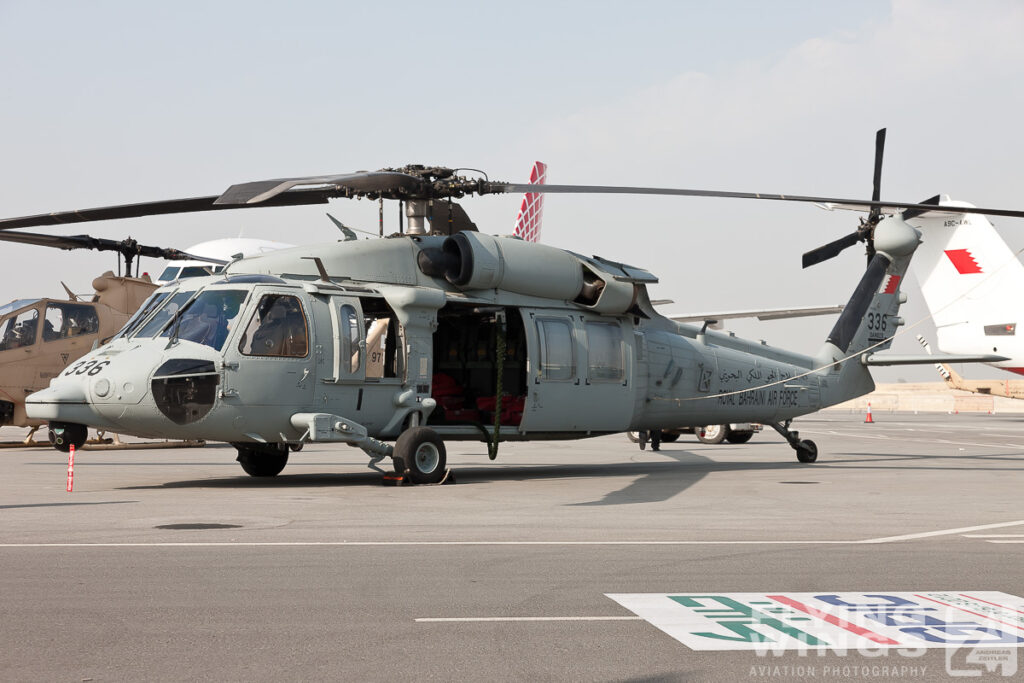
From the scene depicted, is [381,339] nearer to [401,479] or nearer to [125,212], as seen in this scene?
[401,479]

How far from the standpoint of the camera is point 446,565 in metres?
8.69

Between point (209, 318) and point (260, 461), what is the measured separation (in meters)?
3.73

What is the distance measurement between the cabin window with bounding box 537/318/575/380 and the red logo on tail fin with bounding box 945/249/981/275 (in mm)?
41431

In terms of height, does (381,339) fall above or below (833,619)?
above

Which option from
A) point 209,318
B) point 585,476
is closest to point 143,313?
point 209,318

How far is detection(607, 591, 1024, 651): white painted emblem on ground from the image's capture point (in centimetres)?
607

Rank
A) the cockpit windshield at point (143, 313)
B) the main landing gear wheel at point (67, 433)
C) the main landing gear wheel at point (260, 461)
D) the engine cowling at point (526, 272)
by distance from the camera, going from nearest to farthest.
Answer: the main landing gear wheel at point (67, 433) → the cockpit windshield at point (143, 313) → the engine cowling at point (526, 272) → the main landing gear wheel at point (260, 461)

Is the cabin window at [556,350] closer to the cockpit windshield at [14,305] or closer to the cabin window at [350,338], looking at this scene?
the cabin window at [350,338]

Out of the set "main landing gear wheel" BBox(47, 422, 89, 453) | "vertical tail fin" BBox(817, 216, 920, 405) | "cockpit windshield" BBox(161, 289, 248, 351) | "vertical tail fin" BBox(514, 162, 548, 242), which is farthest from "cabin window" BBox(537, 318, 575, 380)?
"vertical tail fin" BBox(514, 162, 548, 242)

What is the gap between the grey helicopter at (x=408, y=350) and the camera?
1510 cm

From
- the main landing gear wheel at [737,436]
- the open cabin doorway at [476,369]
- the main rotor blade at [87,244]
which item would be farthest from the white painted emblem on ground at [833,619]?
the main landing gear wheel at [737,436]

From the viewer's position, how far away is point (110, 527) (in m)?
10.9

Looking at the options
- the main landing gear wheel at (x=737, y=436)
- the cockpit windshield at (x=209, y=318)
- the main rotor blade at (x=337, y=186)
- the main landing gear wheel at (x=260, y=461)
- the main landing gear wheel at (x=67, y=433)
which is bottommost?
the main landing gear wheel at (x=737, y=436)

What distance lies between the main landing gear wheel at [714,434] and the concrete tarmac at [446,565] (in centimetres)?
1582
